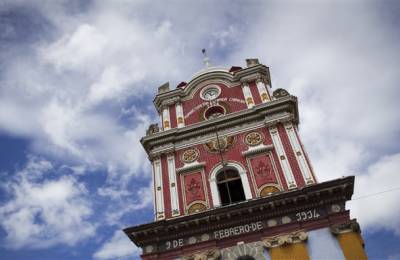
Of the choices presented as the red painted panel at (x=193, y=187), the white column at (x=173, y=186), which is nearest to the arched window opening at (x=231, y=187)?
the red painted panel at (x=193, y=187)

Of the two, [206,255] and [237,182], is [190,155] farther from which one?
[206,255]

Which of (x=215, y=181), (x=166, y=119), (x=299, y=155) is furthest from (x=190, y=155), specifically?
(x=299, y=155)

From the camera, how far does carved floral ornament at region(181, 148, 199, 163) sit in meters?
24.1

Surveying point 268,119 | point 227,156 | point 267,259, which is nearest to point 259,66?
point 268,119

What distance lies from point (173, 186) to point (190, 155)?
2431 mm

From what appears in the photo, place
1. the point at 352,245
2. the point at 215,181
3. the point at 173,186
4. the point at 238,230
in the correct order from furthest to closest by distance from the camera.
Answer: the point at 173,186 < the point at 215,181 < the point at 238,230 < the point at 352,245

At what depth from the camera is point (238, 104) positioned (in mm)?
26625

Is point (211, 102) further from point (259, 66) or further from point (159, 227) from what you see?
point (159, 227)

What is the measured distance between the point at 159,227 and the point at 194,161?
5261mm

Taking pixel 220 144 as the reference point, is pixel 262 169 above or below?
below

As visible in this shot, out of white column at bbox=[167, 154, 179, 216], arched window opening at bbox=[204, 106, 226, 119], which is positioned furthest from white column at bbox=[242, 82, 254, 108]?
white column at bbox=[167, 154, 179, 216]

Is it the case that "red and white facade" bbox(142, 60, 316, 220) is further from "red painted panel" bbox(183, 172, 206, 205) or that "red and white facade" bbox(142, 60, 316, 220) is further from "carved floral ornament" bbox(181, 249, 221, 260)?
"carved floral ornament" bbox(181, 249, 221, 260)

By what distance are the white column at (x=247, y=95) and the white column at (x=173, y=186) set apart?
255 inches

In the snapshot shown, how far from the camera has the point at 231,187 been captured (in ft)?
74.4
